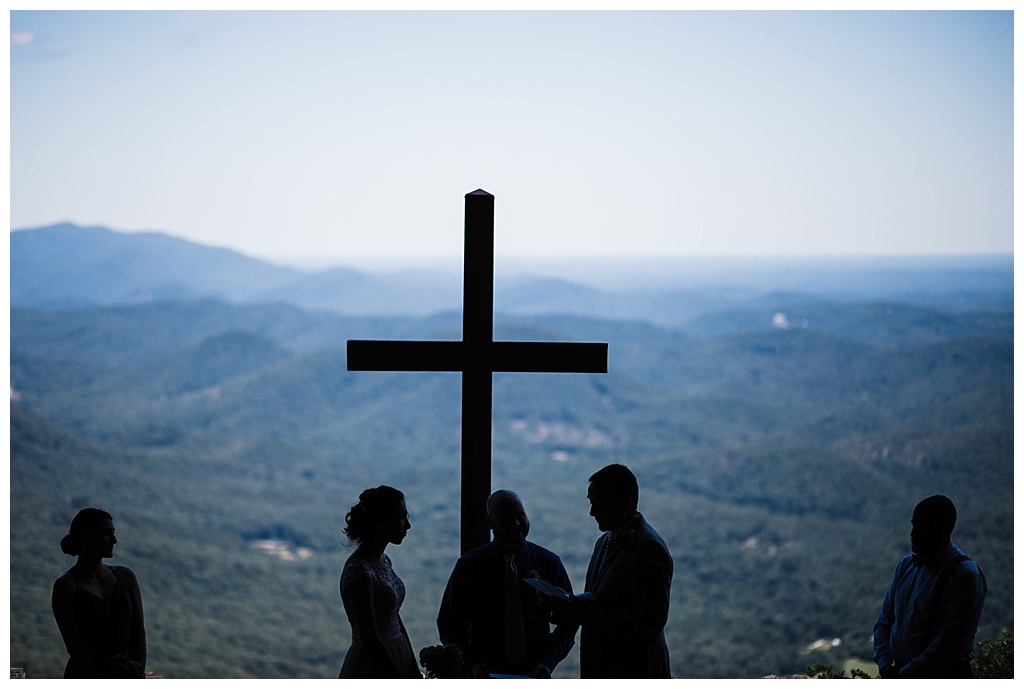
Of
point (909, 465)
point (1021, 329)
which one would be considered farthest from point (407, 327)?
point (1021, 329)

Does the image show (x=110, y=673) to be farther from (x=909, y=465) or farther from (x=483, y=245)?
(x=909, y=465)

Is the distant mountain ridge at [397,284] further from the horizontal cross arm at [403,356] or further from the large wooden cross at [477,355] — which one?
the horizontal cross arm at [403,356]

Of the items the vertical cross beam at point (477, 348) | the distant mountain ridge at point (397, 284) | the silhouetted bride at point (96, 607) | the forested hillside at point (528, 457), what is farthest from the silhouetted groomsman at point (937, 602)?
the distant mountain ridge at point (397, 284)

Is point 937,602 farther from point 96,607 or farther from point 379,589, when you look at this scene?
point 96,607

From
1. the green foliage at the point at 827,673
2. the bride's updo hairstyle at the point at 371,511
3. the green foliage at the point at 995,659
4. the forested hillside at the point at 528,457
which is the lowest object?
the forested hillside at the point at 528,457

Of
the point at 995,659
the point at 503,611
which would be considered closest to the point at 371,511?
the point at 503,611

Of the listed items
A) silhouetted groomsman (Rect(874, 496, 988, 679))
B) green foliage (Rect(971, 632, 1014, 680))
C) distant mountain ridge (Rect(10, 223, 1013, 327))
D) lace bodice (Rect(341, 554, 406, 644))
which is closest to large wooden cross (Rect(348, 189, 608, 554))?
lace bodice (Rect(341, 554, 406, 644))

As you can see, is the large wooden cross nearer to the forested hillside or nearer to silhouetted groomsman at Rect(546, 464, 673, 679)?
silhouetted groomsman at Rect(546, 464, 673, 679)
